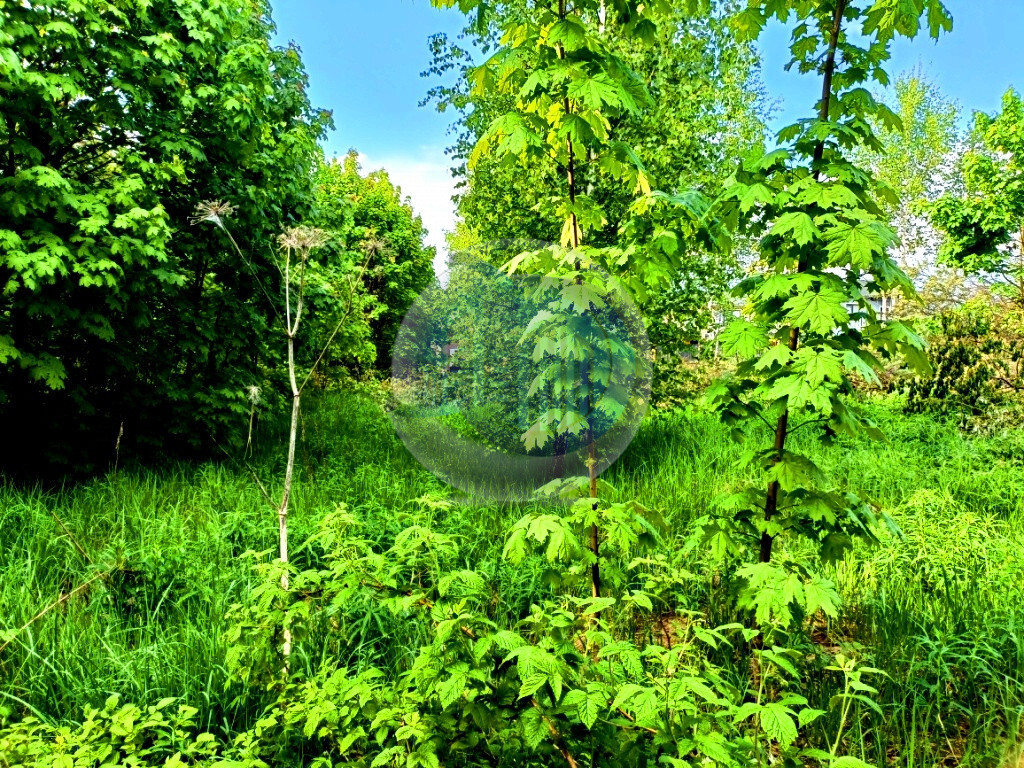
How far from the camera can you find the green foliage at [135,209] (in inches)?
176

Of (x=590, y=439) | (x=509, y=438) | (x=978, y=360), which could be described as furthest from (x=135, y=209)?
(x=978, y=360)

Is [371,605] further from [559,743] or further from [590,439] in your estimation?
[559,743]

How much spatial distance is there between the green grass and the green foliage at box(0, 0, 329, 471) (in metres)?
0.87

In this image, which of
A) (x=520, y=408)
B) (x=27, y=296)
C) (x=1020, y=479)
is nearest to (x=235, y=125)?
(x=27, y=296)

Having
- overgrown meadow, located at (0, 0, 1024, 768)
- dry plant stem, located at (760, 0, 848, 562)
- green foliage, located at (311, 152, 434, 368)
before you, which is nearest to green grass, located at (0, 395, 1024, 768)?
overgrown meadow, located at (0, 0, 1024, 768)

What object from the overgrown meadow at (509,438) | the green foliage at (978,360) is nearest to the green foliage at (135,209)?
the overgrown meadow at (509,438)

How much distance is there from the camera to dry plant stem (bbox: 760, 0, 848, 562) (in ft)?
7.40

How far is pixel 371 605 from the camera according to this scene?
2.96m

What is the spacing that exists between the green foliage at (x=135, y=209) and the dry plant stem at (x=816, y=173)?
4734 mm

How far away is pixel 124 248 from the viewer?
459cm

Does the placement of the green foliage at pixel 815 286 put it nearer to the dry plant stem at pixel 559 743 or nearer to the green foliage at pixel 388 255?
the dry plant stem at pixel 559 743

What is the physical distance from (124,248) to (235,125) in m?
1.95

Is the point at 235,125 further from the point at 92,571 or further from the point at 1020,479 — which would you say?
the point at 1020,479

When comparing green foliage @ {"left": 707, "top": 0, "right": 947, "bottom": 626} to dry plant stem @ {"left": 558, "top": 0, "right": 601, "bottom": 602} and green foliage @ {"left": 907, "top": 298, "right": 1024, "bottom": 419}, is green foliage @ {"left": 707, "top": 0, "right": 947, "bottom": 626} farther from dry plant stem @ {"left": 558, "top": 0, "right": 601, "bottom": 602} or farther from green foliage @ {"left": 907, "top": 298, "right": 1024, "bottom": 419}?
green foliage @ {"left": 907, "top": 298, "right": 1024, "bottom": 419}
